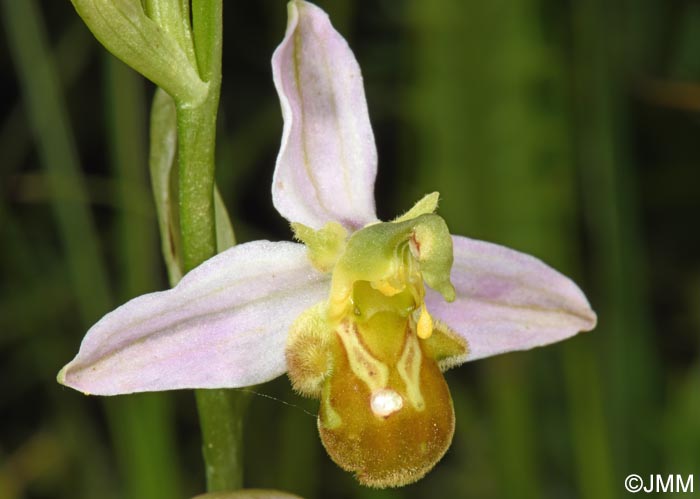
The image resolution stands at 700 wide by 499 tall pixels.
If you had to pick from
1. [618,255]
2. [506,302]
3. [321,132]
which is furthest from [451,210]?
[321,132]

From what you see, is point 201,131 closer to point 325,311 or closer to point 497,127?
point 325,311

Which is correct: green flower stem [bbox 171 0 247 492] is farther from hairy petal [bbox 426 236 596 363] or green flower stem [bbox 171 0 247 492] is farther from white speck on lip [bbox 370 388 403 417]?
hairy petal [bbox 426 236 596 363]

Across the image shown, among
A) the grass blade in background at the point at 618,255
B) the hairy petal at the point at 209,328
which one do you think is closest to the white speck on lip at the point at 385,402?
the hairy petal at the point at 209,328

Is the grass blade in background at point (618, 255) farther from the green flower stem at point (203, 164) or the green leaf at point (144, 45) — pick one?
the green leaf at point (144, 45)

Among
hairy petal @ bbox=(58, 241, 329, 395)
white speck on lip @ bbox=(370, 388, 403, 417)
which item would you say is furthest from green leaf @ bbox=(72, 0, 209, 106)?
white speck on lip @ bbox=(370, 388, 403, 417)

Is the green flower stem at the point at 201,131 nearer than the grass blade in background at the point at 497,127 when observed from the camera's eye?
Yes
